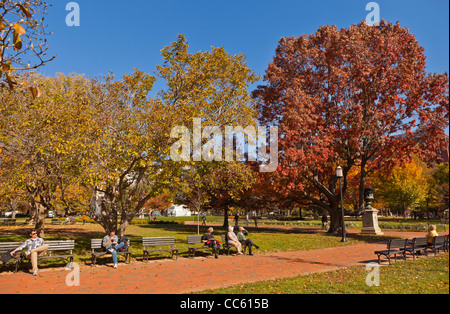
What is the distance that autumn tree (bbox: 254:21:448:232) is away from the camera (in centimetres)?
2008

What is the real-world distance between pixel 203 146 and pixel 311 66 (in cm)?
1265

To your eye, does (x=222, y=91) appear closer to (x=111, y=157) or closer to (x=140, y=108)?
(x=140, y=108)

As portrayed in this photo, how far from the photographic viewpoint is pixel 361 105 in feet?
69.7

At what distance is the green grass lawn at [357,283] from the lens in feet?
22.9

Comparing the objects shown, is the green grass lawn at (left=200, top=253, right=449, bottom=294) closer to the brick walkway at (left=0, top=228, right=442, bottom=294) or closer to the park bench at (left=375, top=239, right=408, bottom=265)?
the brick walkway at (left=0, top=228, right=442, bottom=294)

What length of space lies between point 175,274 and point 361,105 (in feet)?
56.8

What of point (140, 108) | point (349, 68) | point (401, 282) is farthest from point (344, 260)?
point (349, 68)

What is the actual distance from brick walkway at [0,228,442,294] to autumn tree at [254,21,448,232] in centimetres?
805

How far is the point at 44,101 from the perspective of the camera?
12.5m

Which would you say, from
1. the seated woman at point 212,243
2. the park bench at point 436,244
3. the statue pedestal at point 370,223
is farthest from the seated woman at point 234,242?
the statue pedestal at point 370,223

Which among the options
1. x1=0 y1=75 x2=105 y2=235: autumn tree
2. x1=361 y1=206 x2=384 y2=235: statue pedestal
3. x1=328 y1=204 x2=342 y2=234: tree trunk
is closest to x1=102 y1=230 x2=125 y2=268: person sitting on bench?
x1=0 y1=75 x2=105 y2=235: autumn tree

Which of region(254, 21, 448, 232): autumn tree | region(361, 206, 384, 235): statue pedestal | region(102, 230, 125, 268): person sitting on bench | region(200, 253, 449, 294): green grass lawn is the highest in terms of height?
region(254, 21, 448, 232): autumn tree

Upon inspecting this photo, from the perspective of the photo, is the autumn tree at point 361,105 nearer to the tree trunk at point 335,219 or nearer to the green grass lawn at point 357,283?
the tree trunk at point 335,219

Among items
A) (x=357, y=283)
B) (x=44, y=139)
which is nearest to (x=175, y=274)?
(x=357, y=283)
